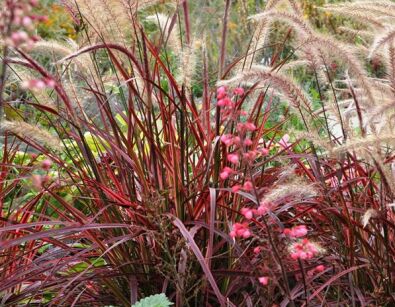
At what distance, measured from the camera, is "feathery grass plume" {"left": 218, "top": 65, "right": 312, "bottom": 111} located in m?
2.41

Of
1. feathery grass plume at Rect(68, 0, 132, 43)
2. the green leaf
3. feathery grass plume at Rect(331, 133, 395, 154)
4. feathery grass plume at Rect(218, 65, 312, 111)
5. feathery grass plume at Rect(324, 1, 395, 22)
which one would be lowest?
the green leaf

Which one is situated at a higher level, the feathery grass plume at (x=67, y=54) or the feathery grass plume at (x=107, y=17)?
the feathery grass plume at (x=107, y=17)

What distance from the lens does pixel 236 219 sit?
3.01 metres

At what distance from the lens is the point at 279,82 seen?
8.20 feet

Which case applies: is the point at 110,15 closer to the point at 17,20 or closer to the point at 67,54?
the point at 67,54

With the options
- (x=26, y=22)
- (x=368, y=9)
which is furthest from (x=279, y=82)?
(x=26, y=22)

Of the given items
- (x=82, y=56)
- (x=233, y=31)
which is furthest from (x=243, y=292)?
(x=233, y=31)

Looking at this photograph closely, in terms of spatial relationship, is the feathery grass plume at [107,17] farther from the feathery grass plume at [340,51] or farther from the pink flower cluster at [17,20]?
the pink flower cluster at [17,20]

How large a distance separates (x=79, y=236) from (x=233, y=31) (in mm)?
7107

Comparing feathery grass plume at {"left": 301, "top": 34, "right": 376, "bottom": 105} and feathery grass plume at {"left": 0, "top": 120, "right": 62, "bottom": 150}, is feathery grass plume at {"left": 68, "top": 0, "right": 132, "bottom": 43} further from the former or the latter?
feathery grass plume at {"left": 301, "top": 34, "right": 376, "bottom": 105}

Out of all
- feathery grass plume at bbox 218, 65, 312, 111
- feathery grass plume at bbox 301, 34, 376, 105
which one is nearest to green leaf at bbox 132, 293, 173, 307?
feathery grass plume at bbox 218, 65, 312, 111

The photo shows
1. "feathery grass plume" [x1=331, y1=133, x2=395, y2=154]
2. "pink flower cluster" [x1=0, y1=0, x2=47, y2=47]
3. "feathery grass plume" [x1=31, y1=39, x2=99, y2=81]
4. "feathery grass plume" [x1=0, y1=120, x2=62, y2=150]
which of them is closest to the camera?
"pink flower cluster" [x1=0, y1=0, x2=47, y2=47]

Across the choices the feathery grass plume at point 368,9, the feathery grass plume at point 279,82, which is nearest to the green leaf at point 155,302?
the feathery grass plume at point 279,82

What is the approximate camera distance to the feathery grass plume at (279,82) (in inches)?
94.7
